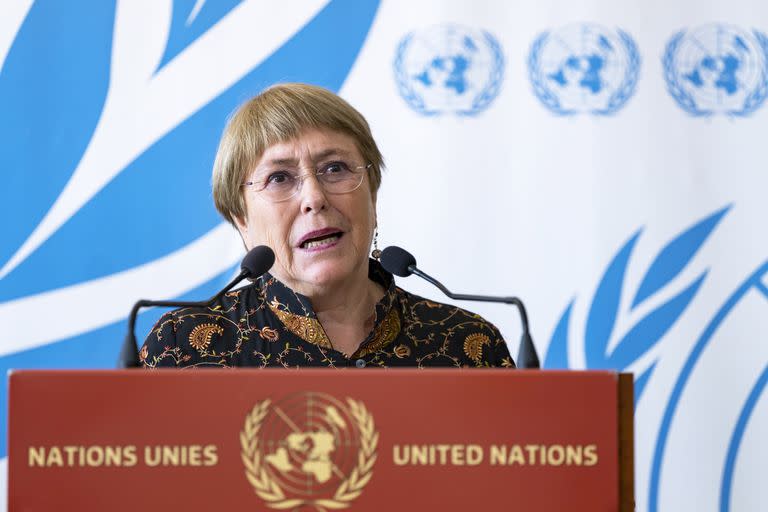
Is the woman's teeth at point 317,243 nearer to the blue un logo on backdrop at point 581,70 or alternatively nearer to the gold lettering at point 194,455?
the gold lettering at point 194,455

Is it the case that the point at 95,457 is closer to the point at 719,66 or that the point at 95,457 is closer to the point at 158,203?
the point at 158,203

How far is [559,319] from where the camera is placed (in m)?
2.56

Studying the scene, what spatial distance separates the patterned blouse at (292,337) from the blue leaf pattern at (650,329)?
→ 0.81 meters

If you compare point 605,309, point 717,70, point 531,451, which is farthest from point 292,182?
point 717,70

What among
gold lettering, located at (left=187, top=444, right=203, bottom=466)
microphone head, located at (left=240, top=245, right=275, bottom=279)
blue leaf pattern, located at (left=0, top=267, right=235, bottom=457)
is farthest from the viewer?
blue leaf pattern, located at (left=0, top=267, right=235, bottom=457)

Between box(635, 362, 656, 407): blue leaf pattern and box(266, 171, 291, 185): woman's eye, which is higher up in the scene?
box(266, 171, 291, 185): woman's eye

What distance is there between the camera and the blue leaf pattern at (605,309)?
2.58 metres

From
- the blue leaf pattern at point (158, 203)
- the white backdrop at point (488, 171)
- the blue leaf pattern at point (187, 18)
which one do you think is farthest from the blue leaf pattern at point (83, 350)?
the blue leaf pattern at point (187, 18)

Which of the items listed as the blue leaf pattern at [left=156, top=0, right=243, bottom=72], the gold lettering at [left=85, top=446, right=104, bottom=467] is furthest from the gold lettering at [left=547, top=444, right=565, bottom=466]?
the blue leaf pattern at [left=156, top=0, right=243, bottom=72]

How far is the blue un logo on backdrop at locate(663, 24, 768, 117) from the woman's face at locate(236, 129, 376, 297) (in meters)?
1.30

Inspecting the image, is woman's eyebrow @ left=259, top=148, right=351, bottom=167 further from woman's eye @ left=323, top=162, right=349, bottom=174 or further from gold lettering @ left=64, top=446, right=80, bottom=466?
gold lettering @ left=64, top=446, right=80, bottom=466

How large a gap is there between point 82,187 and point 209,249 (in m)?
0.38

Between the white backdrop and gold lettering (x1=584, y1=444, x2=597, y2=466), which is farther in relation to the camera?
the white backdrop

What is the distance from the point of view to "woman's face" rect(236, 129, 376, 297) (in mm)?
1742
